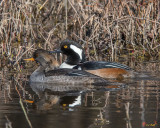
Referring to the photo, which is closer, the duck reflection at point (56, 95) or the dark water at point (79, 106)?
the dark water at point (79, 106)

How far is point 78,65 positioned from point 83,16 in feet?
11.2

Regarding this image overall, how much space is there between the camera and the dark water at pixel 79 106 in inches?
238

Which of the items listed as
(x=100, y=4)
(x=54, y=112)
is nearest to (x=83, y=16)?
(x=100, y=4)

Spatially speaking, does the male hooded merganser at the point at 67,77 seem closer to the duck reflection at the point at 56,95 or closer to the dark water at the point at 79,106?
the duck reflection at the point at 56,95

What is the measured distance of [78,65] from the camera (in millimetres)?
11195

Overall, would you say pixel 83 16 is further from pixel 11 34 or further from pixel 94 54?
pixel 11 34

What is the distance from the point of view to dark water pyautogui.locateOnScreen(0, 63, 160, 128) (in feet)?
19.8

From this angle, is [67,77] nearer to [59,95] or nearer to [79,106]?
[59,95]

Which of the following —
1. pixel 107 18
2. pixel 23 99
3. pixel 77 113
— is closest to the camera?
pixel 77 113

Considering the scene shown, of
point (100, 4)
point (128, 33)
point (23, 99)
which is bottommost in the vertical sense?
point (23, 99)

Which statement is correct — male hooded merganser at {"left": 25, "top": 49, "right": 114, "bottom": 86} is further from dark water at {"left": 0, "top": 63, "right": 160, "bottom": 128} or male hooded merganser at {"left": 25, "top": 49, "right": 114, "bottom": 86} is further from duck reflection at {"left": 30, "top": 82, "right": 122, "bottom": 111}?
dark water at {"left": 0, "top": 63, "right": 160, "bottom": 128}

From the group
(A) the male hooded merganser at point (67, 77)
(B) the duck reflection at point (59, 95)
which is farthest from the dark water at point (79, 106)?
(A) the male hooded merganser at point (67, 77)

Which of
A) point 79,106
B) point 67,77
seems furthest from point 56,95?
point 67,77

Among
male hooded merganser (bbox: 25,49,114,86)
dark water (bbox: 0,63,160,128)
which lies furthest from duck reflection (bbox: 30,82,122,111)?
male hooded merganser (bbox: 25,49,114,86)
